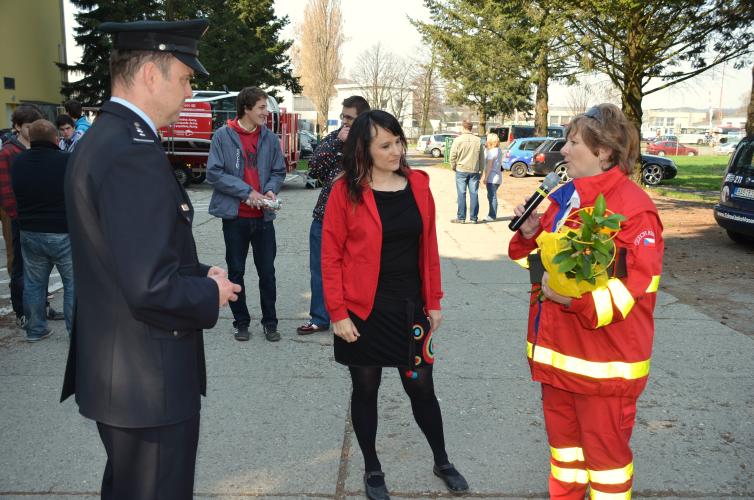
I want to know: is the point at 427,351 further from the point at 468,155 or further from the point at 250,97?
the point at 468,155

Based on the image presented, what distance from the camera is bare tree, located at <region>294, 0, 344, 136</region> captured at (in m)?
48.7

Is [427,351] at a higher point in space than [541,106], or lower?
lower

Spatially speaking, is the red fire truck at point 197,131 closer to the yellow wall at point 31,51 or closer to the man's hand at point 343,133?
the yellow wall at point 31,51

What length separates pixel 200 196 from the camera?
55.7 ft

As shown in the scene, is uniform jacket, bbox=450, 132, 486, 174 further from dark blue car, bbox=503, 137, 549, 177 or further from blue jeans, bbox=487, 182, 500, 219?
dark blue car, bbox=503, 137, 549, 177

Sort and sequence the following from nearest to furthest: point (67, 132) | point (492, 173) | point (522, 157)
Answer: point (67, 132) < point (492, 173) < point (522, 157)

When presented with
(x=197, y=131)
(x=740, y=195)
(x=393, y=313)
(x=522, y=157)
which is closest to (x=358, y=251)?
(x=393, y=313)

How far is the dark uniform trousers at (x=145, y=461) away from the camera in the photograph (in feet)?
6.44

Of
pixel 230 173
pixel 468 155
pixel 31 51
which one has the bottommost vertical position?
pixel 230 173

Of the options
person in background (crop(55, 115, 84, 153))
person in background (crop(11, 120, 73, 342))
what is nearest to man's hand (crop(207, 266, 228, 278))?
person in background (crop(11, 120, 73, 342))

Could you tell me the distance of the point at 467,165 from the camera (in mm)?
12219

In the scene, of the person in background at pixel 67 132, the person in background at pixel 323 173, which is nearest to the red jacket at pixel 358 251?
the person in background at pixel 323 173

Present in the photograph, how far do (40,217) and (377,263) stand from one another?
3585 mm

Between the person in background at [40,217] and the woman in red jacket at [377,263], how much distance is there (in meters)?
3.21
